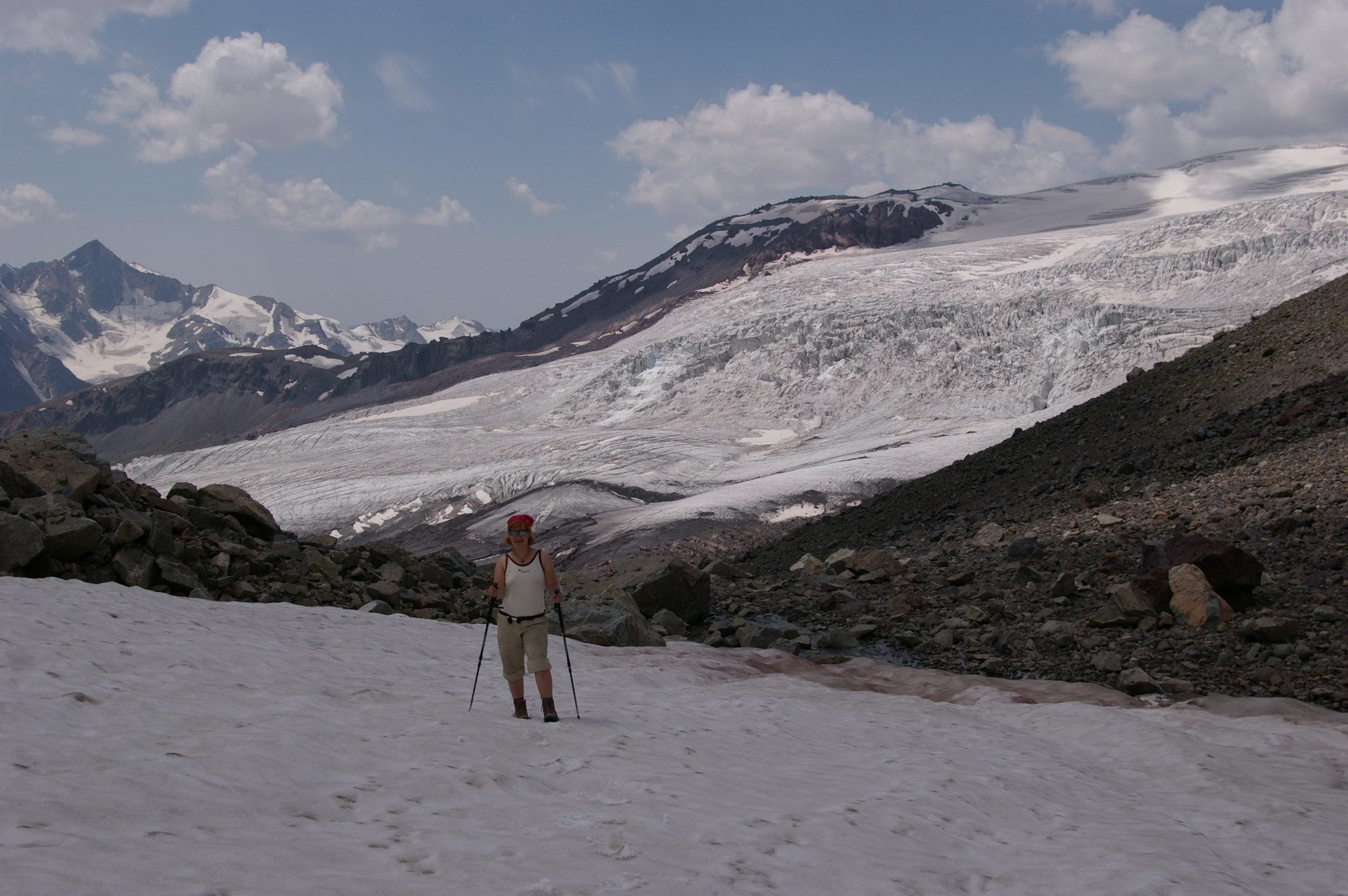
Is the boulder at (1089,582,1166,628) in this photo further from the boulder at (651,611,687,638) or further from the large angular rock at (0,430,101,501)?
the large angular rock at (0,430,101,501)

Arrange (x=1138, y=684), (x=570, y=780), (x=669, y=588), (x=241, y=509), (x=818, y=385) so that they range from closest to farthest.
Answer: (x=570, y=780), (x=1138, y=684), (x=241, y=509), (x=669, y=588), (x=818, y=385)

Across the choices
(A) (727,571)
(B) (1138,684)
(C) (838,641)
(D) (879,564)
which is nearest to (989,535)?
(D) (879,564)

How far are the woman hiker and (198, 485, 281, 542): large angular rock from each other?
8294 mm

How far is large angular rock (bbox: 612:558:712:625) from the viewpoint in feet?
48.2

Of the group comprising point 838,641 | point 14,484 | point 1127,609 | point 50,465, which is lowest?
point 838,641

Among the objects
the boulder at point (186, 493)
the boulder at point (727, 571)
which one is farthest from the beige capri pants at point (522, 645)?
the boulder at point (727, 571)

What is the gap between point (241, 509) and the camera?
1445 centimetres

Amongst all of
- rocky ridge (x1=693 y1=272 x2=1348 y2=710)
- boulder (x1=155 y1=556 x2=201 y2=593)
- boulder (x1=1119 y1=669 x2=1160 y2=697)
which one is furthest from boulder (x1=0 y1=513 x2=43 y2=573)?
boulder (x1=1119 y1=669 x2=1160 y2=697)

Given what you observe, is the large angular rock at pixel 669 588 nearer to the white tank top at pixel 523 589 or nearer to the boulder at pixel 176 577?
the boulder at pixel 176 577

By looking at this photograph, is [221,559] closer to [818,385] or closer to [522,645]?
[522,645]

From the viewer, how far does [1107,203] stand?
86375 millimetres

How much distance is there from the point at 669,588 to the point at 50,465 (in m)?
8.29

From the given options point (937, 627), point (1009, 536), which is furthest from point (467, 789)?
point (1009, 536)

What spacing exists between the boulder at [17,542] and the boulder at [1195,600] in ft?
40.2
